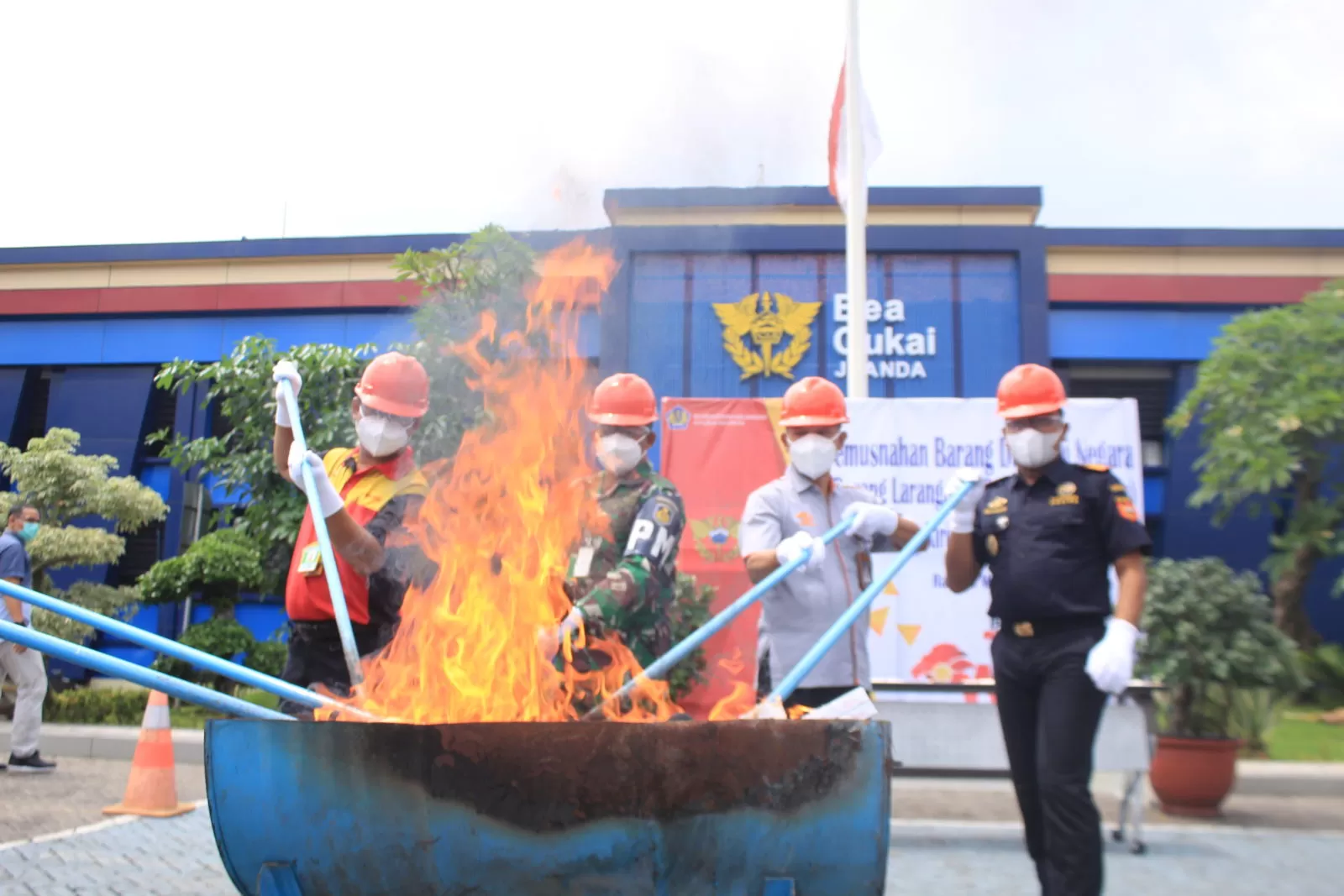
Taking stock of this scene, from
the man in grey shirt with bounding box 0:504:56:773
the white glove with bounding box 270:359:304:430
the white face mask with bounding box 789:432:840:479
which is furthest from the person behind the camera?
the man in grey shirt with bounding box 0:504:56:773

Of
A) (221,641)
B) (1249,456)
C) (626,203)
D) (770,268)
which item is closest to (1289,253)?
(1249,456)

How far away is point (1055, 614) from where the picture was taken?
139 inches

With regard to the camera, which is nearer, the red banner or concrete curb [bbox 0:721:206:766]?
the red banner

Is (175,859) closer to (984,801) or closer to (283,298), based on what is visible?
(984,801)

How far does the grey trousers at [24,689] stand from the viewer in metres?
7.70

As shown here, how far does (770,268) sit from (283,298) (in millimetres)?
7977

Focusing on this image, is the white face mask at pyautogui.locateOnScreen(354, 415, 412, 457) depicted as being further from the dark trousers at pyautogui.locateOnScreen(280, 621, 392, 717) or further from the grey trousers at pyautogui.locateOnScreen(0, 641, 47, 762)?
the grey trousers at pyautogui.locateOnScreen(0, 641, 47, 762)

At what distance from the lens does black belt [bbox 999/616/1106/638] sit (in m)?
3.53

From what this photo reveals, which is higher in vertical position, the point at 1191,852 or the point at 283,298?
the point at 283,298

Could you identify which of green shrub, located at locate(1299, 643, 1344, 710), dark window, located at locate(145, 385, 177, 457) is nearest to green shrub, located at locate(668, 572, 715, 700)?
green shrub, located at locate(1299, 643, 1344, 710)

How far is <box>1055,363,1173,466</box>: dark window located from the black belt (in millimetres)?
12686

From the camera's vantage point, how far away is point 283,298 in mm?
16922

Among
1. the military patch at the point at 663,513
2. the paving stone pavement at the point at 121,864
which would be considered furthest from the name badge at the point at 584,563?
the paving stone pavement at the point at 121,864

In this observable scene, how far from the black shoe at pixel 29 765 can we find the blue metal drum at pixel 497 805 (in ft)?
23.6
